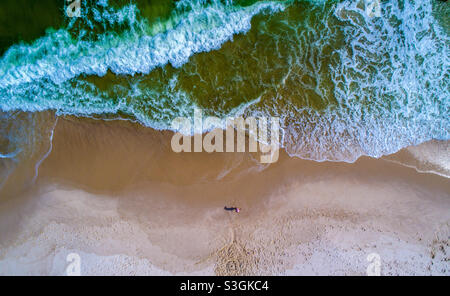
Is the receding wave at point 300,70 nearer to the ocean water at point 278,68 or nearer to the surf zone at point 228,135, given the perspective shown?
the ocean water at point 278,68

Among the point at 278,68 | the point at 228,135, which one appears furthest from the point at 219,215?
the point at 278,68

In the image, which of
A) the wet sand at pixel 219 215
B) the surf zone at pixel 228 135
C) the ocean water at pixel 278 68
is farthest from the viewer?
the ocean water at pixel 278 68

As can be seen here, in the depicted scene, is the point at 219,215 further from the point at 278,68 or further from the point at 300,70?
the point at 300,70

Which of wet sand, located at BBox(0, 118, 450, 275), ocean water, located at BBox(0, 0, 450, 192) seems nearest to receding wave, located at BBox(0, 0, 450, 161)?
ocean water, located at BBox(0, 0, 450, 192)

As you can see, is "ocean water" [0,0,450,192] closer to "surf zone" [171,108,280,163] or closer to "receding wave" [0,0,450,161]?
"receding wave" [0,0,450,161]

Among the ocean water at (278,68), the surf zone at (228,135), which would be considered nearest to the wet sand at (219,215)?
the surf zone at (228,135)
